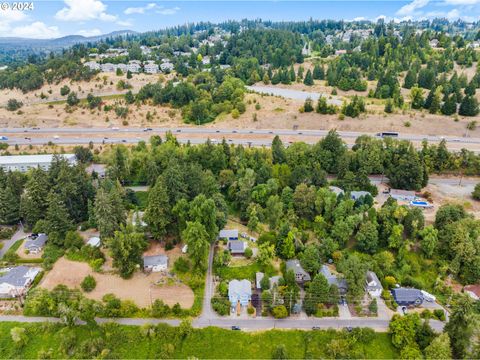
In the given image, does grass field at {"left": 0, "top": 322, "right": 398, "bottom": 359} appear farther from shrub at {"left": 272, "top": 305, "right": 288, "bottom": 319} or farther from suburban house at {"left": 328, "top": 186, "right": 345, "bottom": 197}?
suburban house at {"left": 328, "top": 186, "right": 345, "bottom": 197}

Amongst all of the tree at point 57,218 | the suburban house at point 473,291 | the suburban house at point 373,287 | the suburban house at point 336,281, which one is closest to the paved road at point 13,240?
the tree at point 57,218

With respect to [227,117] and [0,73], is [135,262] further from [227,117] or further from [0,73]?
[0,73]

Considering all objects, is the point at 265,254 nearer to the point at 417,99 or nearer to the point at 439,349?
the point at 439,349

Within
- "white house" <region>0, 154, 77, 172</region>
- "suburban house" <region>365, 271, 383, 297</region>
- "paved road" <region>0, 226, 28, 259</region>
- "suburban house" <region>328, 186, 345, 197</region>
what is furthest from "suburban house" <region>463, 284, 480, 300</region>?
"white house" <region>0, 154, 77, 172</region>

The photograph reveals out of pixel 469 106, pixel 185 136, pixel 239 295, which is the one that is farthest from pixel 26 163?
pixel 469 106

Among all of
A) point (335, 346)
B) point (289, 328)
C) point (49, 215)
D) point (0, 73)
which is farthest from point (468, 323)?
point (0, 73)

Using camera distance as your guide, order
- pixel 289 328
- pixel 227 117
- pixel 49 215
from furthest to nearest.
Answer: pixel 227 117 < pixel 49 215 < pixel 289 328
